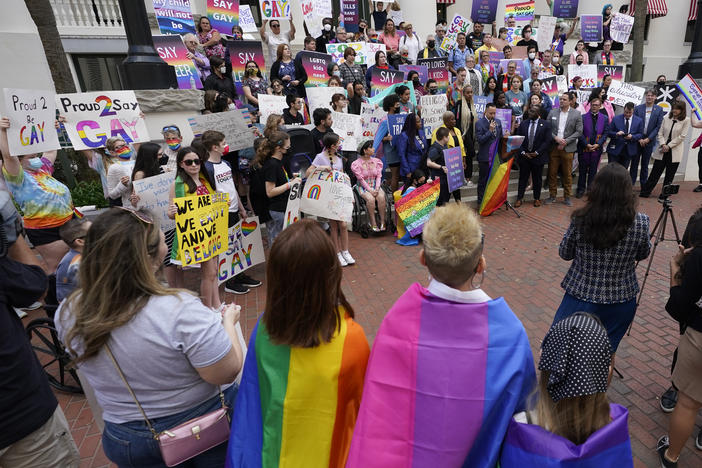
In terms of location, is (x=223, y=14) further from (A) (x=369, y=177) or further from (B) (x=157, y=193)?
(B) (x=157, y=193)

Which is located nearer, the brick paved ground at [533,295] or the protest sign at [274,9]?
the brick paved ground at [533,295]

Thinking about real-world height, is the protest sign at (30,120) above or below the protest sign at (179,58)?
below

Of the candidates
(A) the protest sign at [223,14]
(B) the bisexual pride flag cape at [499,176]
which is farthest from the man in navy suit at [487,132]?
(A) the protest sign at [223,14]

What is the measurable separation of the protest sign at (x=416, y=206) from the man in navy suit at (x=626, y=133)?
504cm

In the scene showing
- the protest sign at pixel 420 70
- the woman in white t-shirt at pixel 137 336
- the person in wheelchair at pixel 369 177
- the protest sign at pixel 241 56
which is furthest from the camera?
the protest sign at pixel 420 70

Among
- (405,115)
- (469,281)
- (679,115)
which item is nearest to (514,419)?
(469,281)

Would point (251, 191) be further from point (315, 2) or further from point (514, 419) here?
point (315, 2)

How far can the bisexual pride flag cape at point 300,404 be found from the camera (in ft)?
5.36

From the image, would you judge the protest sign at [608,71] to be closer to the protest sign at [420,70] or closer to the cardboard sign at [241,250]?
the protest sign at [420,70]

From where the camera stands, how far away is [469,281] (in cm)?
167

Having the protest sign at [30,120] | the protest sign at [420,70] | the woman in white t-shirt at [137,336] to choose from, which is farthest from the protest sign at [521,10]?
the woman in white t-shirt at [137,336]

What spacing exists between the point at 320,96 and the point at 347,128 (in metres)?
1.37

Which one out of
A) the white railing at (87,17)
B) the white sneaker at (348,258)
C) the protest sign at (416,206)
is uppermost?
the white railing at (87,17)

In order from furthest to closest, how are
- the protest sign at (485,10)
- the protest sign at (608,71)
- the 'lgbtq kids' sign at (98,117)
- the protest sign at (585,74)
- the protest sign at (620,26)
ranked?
the protest sign at (485,10) → the protest sign at (620,26) → the protest sign at (608,71) → the protest sign at (585,74) → the 'lgbtq kids' sign at (98,117)
